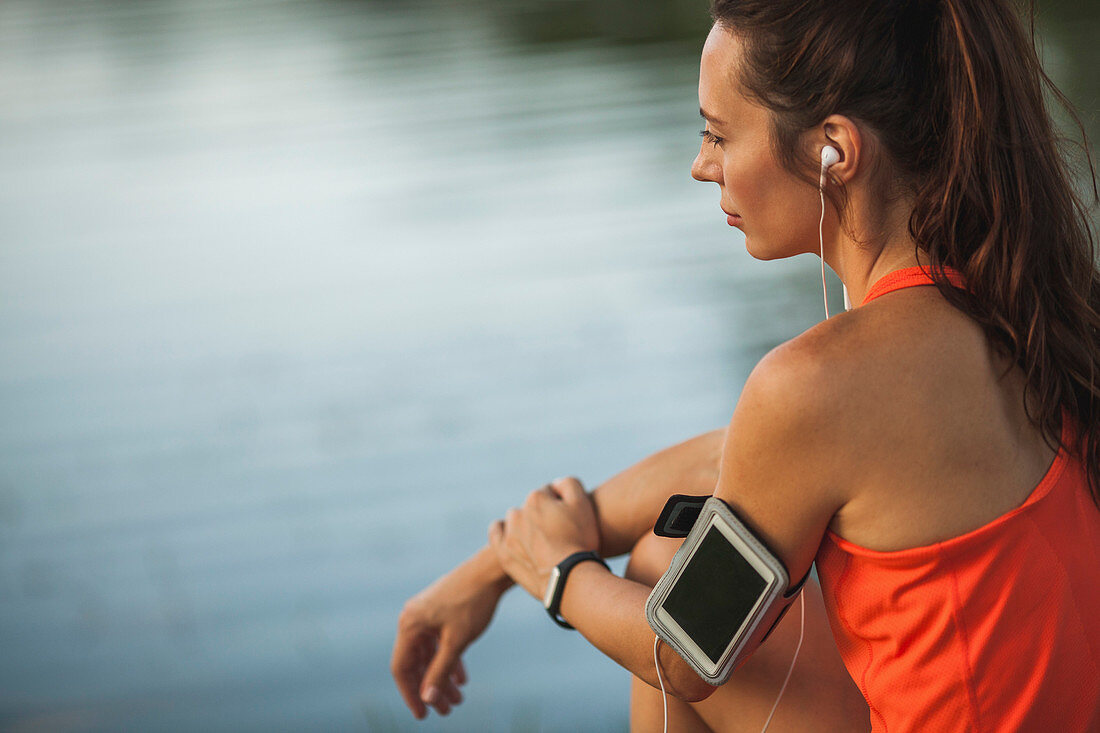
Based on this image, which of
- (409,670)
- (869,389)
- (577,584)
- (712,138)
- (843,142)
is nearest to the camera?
(869,389)

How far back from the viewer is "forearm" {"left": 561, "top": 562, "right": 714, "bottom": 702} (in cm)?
106

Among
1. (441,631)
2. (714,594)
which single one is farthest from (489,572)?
(714,594)

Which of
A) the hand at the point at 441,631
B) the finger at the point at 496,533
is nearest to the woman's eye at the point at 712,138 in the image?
the finger at the point at 496,533

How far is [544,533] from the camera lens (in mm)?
1359

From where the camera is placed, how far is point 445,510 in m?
2.51

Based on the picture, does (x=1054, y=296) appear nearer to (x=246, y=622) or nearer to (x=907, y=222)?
(x=907, y=222)

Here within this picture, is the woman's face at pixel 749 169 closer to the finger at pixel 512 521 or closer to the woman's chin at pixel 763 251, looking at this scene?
the woman's chin at pixel 763 251

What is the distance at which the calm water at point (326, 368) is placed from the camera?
2068 millimetres

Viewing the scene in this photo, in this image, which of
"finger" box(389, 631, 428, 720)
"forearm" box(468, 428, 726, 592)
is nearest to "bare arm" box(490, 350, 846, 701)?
"forearm" box(468, 428, 726, 592)

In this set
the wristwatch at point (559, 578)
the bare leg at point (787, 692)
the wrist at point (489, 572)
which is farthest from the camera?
the wrist at point (489, 572)

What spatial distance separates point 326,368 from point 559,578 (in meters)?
2.06

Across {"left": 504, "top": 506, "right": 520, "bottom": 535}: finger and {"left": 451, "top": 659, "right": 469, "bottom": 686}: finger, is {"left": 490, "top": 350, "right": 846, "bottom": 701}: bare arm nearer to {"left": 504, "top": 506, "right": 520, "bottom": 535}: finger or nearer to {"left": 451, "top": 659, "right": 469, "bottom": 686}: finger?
{"left": 504, "top": 506, "right": 520, "bottom": 535}: finger

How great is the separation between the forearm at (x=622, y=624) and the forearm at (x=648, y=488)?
160 mm

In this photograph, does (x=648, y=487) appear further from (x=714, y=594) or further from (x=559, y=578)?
(x=714, y=594)
